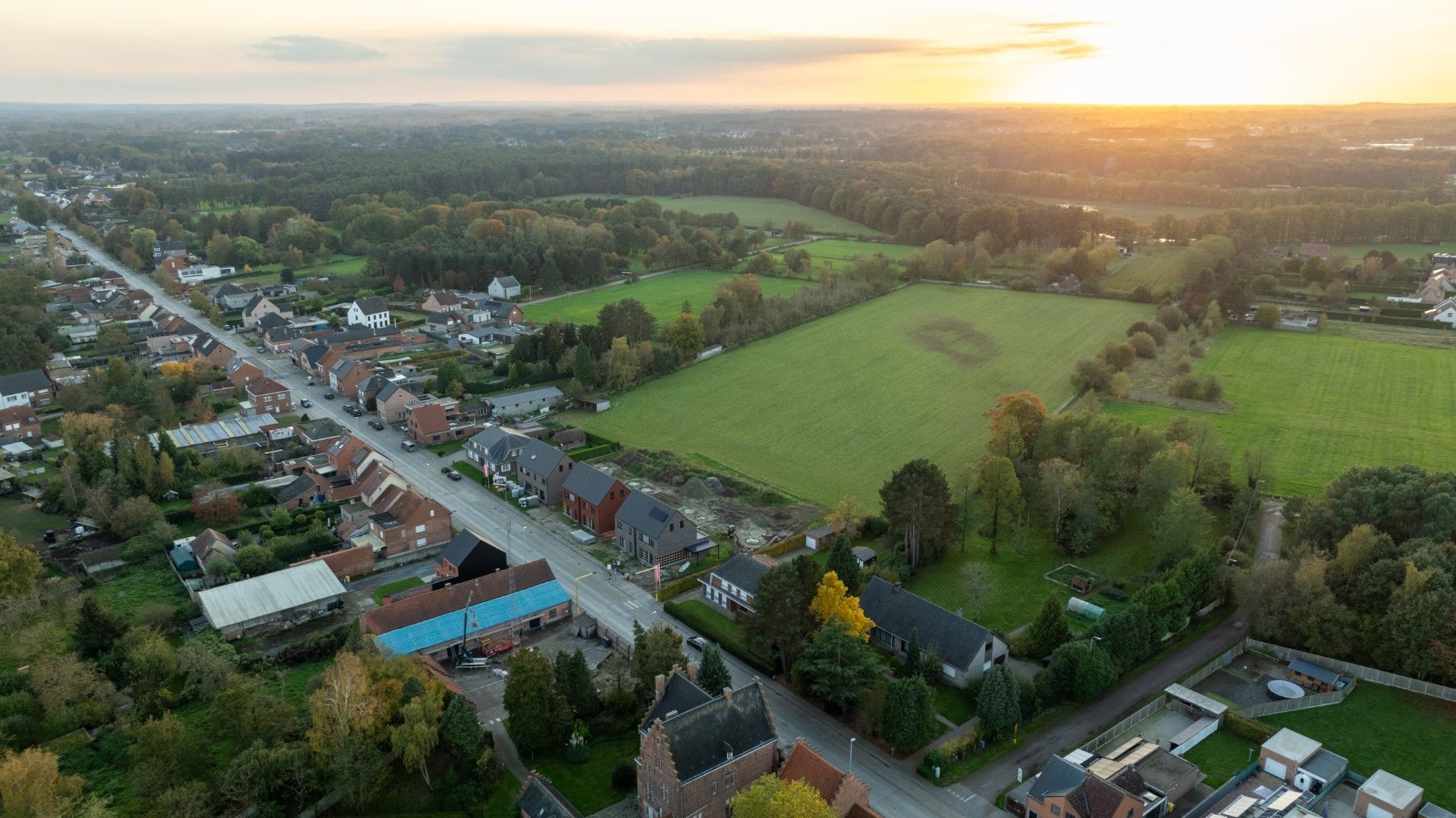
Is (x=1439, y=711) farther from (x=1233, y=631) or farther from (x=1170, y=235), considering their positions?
(x=1170, y=235)

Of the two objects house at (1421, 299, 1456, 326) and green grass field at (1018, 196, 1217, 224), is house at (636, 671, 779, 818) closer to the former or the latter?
house at (1421, 299, 1456, 326)

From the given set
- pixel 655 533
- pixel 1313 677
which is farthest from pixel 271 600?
pixel 1313 677

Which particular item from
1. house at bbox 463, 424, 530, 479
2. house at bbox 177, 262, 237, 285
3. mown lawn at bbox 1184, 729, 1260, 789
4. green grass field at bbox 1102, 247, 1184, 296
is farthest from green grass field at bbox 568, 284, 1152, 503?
house at bbox 177, 262, 237, 285

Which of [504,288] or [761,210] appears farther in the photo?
[761,210]

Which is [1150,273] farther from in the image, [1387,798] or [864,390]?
[1387,798]

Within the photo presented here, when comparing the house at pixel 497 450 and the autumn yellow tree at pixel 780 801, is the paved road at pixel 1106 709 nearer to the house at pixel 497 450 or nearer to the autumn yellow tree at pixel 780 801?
the autumn yellow tree at pixel 780 801

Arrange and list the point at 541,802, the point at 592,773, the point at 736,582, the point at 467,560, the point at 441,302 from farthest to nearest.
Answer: the point at 441,302
the point at 467,560
the point at 736,582
the point at 592,773
the point at 541,802

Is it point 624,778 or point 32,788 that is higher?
point 32,788

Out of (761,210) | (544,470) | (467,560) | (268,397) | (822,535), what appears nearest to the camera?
(467,560)
